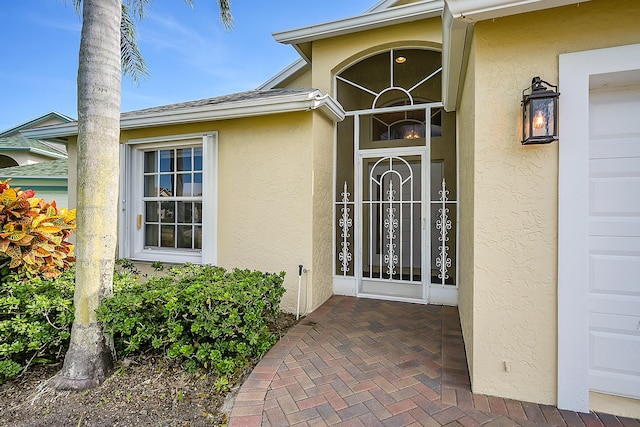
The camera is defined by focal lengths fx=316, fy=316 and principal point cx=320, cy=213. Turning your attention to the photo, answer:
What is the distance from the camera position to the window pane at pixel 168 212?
5.85 meters

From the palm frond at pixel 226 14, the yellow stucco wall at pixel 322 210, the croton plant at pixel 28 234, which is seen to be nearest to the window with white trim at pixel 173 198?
the croton plant at pixel 28 234

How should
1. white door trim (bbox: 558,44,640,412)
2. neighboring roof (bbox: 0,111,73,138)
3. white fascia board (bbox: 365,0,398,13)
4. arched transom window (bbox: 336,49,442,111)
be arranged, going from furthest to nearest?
neighboring roof (bbox: 0,111,73,138), white fascia board (bbox: 365,0,398,13), arched transom window (bbox: 336,49,442,111), white door trim (bbox: 558,44,640,412)

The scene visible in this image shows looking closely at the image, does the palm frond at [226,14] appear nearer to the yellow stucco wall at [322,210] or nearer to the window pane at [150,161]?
the window pane at [150,161]

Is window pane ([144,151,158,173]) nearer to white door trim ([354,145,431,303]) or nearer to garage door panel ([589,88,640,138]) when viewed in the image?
white door trim ([354,145,431,303])

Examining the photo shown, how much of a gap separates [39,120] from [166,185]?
13.0 m

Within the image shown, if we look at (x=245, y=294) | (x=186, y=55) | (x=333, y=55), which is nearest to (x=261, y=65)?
(x=186, y=55)

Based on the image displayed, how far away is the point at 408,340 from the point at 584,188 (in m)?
2.45

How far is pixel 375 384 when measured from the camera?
2.92 metres

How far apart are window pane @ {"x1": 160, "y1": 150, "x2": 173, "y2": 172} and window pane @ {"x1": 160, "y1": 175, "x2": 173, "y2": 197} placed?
0.15 meters

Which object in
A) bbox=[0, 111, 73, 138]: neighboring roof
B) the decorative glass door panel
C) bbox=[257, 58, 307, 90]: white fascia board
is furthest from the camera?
bbox=[0, 111, 73, 138]: neighboring roof

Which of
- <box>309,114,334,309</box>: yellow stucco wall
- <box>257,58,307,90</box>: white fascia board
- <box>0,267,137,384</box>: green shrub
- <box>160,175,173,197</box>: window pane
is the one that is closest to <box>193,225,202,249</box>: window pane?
<box>160,175,173,197</box>: window pane

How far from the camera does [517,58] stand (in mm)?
2580

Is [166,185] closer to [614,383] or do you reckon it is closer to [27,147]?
[614,383]

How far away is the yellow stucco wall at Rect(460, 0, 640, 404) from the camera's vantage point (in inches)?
98.7
